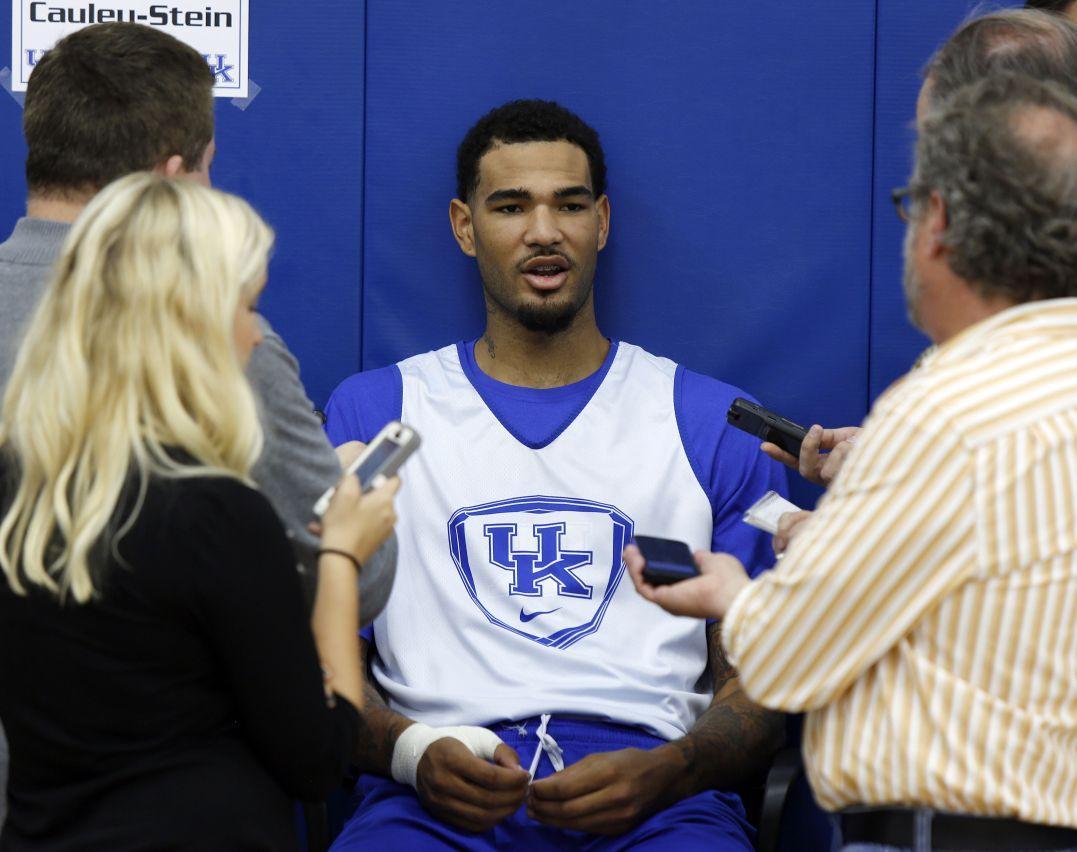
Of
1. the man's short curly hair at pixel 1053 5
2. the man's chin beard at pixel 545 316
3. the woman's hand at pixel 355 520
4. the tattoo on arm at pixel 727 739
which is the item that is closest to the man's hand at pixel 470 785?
the tattoo on arm at pixel 727 739

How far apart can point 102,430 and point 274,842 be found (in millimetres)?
477

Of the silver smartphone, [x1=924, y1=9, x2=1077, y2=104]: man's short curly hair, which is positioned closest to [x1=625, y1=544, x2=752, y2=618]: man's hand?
the silver smartphone

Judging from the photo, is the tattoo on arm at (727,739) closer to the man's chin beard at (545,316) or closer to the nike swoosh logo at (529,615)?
the nike swoosh logo at (529,615)

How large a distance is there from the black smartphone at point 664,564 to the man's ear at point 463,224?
51.9 inches

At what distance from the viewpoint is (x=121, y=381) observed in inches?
55.6

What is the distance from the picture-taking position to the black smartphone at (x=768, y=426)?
7.73 ft

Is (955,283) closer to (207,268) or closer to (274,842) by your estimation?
(207,268)

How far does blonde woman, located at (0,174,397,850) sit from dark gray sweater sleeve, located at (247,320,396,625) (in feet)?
0.56

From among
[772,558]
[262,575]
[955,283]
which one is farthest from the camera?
[772,558]

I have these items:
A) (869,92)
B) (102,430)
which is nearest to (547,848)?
(102,430)

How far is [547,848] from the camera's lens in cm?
227

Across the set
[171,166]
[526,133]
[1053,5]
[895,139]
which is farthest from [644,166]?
[171,166]

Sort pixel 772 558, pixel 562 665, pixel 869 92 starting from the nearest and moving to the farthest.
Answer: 1. pixel 562 665
2. pixel 772 558
3. pixel 869 92

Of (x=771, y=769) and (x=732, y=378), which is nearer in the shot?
(x=771, y=769)
